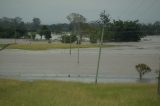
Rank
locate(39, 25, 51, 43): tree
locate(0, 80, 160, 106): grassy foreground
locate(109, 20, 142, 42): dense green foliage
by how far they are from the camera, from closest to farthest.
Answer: locate(0, 80, 160, 106): grassy foreground, locate(109, 20, 142, 42): dense green foliage, locate(39, 25, 51, 43): tree

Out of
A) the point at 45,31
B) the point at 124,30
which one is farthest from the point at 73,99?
the point at 45,31

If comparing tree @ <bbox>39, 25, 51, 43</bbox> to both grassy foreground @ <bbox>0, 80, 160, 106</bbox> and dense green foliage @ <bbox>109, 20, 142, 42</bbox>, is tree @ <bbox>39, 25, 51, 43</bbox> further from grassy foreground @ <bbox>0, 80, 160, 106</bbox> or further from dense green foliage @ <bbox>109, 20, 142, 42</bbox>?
grassy foreground @ <bbox>0, 80, 160, 106</bbox>

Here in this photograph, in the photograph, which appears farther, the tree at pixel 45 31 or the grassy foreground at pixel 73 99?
the tree at pixel 45 31

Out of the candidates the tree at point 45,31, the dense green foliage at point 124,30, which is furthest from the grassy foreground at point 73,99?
the tree at point 45,31

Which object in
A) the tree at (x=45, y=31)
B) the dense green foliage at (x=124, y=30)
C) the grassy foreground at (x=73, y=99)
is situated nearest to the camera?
the grassy foreground at (x=73, y=99)

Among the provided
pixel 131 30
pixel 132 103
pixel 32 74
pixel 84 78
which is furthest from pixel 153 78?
pixel 131 30

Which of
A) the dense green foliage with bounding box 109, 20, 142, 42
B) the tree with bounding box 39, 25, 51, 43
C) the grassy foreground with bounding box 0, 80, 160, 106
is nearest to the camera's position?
the grassy foreground with bounding box 0, 80, 160, 106

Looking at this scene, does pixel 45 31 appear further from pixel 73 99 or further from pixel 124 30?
pixel 73 99

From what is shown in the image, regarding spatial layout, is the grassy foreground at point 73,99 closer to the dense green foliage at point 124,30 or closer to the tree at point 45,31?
the dense green foliage at point 124,30

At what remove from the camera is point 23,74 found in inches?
1050

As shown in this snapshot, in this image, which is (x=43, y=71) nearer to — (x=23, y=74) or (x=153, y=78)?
(x=23, y=74)

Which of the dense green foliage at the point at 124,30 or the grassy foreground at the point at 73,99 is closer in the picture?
the grassy foreground at the point at 73,99

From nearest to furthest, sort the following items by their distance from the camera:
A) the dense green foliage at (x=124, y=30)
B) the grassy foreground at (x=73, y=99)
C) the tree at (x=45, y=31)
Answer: the grassy foreground at (x=73, y=99) < the dense green foliage at (x=124, y=30) < the tree at (x=45, y=31)

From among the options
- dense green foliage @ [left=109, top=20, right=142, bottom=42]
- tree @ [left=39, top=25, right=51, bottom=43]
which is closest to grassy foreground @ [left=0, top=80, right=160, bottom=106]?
dense green foliage @ [left=109, top=20, right=142, bottom=42]
